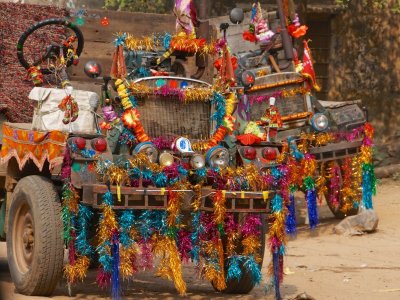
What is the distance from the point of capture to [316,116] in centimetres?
1315

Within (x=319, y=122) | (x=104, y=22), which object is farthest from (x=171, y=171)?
(x=104, y=22)

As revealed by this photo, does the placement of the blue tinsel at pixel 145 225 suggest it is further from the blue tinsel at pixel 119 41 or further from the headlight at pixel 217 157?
the blue tinsel at pixel 119 41

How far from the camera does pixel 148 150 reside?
330 inches

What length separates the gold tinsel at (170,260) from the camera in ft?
26.6

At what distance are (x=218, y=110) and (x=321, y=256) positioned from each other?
131 inches

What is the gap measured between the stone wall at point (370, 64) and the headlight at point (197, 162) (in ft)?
36.8

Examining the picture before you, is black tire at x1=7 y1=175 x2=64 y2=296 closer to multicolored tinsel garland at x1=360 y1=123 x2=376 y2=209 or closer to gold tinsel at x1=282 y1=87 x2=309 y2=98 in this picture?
gold tinsel at x1=282 y1=87 x2=309 y2=98

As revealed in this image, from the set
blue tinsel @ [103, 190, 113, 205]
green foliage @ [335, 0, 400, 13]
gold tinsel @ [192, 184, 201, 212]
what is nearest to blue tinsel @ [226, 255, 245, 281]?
gold tinsel @ [192, 184, 201, 212]

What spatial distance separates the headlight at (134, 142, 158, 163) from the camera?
835cm

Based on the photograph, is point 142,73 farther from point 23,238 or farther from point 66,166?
point 23,238

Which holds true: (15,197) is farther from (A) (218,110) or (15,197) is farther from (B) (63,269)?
(A) (218,110)

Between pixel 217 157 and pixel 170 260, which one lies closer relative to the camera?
pixel 170 260

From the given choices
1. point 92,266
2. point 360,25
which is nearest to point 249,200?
point 92,266

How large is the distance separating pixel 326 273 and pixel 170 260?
287 cm
